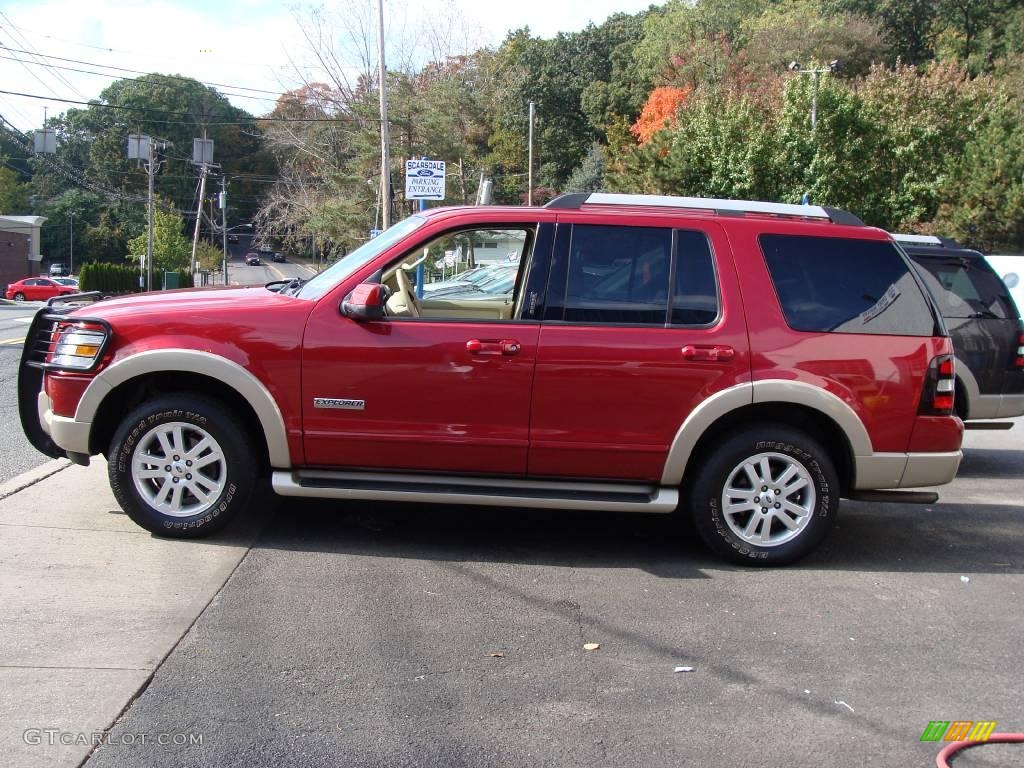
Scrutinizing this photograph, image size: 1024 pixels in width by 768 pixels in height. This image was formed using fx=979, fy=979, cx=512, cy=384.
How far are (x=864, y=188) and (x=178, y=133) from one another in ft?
228

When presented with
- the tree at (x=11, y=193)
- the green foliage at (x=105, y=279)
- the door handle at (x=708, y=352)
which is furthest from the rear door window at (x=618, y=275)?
the tree at (x=11, y=193)

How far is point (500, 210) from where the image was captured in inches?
222

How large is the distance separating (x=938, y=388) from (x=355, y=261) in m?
3.44

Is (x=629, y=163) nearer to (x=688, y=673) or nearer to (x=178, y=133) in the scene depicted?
(x=688, y=673)

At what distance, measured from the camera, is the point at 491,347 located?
5.37m

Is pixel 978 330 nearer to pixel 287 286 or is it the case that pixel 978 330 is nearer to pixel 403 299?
pixel 403 299

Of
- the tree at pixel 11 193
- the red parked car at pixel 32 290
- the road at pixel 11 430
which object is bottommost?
the red parked car at pixel 32 290

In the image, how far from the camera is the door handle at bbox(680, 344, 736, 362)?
5398 mm

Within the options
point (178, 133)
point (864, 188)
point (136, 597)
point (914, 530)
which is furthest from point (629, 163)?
point (178, 133)

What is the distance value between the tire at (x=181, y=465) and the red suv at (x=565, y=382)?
0.04 feet

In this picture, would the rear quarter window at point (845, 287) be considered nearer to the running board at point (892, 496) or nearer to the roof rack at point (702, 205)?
the roof rack at point (702, 205)

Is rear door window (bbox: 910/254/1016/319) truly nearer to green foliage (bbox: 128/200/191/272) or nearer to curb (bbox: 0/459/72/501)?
curb (bbox: 0/459/72/501)

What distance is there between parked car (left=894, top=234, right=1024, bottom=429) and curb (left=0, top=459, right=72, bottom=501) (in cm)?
724

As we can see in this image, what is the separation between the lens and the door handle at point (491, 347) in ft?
17.6
